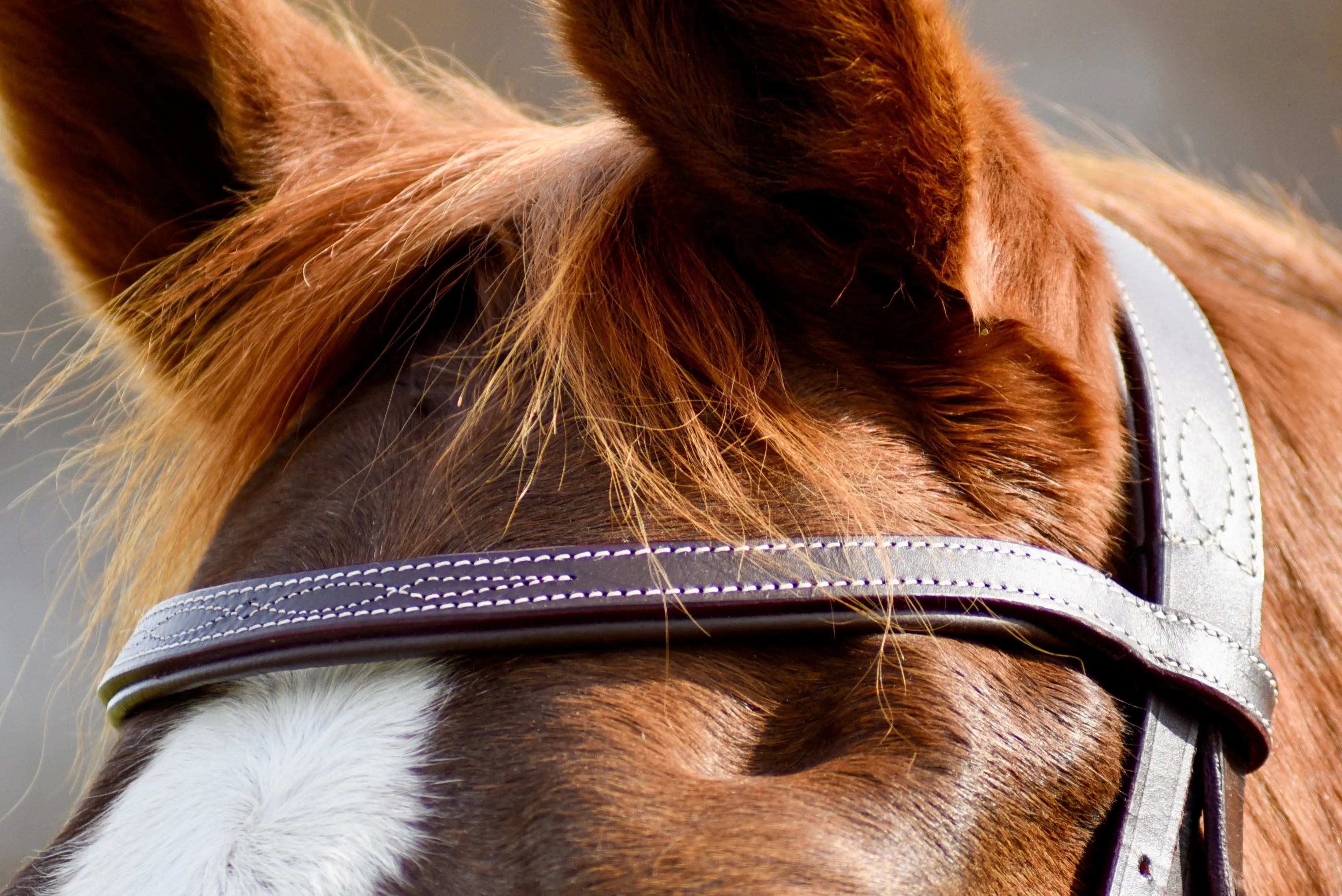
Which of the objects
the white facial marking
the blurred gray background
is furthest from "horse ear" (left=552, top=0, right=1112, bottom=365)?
the blurred gray background

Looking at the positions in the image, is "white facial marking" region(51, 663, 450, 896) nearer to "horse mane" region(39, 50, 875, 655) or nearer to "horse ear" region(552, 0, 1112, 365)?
"horse mane" region(39, 50, 875, 655)

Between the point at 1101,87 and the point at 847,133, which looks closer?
the point at 847,133

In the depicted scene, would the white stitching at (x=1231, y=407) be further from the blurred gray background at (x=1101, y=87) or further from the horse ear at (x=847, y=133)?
the blurred gray background at (x=1101, y=87)

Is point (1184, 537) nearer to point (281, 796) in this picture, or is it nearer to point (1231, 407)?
point (1231, 407)

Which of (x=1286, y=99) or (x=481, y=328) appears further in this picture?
(x=1286, y=99)

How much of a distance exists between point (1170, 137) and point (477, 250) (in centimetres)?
871

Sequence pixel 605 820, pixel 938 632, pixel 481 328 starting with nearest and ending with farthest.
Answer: pixel 605 820, pixel 938 632, pixel 481 328

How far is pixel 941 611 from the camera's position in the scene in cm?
77

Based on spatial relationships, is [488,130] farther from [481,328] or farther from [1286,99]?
[1286,99]

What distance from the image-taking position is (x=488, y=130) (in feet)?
3.84

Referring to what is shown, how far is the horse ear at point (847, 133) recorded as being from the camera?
2.37 ft

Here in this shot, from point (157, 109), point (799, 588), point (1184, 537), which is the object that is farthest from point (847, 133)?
point (157, 109)

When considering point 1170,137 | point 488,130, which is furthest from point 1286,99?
point 488,130

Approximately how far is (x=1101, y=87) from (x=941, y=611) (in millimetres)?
9141
